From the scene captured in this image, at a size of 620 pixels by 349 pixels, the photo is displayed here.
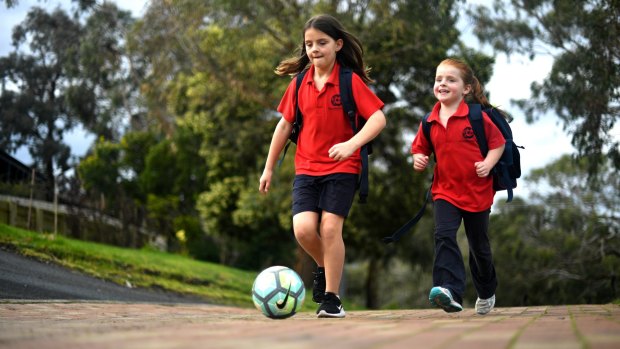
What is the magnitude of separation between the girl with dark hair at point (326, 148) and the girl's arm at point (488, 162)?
0.80m

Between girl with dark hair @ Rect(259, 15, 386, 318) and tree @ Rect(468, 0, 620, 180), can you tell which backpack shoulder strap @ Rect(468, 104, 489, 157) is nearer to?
girl with dark hair @ Rect(259, 15, 386, 318)

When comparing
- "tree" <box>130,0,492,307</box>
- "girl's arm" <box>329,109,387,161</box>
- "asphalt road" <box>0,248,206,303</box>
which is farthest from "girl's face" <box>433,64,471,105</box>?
"tree" <box>130,0,492,307</box>

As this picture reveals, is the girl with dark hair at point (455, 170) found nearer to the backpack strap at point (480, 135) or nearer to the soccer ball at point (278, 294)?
Result: the backpack strap at point (480, 135)

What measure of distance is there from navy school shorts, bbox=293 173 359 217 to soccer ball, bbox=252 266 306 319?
24.4 inches

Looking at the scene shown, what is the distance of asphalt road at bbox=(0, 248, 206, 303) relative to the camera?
1083cm

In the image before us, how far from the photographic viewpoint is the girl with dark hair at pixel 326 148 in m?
6.28

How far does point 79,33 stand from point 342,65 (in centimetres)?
3040

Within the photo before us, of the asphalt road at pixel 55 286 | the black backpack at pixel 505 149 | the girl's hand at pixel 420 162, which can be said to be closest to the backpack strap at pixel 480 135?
the black backpack at pixel 505 149

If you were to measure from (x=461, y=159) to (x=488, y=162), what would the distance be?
21cm

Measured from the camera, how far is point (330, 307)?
616 cm

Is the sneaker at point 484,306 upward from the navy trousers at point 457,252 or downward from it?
downward

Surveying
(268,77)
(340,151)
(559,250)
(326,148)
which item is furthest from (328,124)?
(559,250)

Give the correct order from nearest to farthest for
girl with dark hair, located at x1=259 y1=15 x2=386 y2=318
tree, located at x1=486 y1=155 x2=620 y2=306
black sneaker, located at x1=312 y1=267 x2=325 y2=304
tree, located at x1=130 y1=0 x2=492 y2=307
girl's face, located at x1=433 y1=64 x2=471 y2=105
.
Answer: girl with dark hair, located at x1=259 y1=15 x2=386 y2=318, black sneaker, located at x1=312 y1=267 x2=325 y2=304, girl's face, located at x1=433 y1=64 x2=471 y2=105, tree, located at x1=130 y1=0 x2=492 y2=307, tree, located at x1=486 y1=155 x2=620 y2=306

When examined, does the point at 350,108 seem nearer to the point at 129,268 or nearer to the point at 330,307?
the point at 330,307
